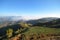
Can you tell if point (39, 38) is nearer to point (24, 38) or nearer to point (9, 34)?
point (24, 38)

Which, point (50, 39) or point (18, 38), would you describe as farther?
point (18, 38)

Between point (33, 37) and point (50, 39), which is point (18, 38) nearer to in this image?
point (33, 37)

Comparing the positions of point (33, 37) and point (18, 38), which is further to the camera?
point (18, 38)

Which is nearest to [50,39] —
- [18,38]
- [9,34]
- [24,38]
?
[24,38]

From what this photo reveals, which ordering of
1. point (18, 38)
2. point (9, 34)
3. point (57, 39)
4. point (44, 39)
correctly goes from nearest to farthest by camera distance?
point (57, 39)
point (44, 39)
point (18, 38)
point (9, 34)

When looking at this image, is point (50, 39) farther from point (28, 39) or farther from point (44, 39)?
point (28, 39)

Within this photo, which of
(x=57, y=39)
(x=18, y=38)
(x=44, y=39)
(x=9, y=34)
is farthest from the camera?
(x=9, y=34)

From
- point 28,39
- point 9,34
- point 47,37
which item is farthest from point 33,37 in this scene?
point 9,34
